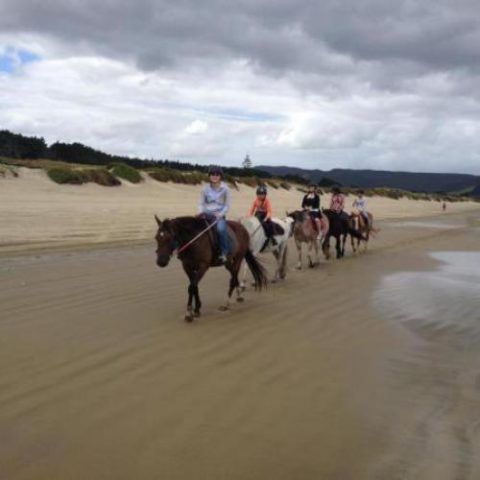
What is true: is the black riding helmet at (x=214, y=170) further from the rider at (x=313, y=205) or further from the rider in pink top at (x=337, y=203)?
the rider in pink top at (x=337, y=203)

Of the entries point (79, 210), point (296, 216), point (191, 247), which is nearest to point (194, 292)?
point (191, 247)

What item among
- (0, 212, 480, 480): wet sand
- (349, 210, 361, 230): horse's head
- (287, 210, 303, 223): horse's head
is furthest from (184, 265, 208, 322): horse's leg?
(349, 210, 361, 230): horse's head

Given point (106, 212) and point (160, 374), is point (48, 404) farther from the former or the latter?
point (106, 212)

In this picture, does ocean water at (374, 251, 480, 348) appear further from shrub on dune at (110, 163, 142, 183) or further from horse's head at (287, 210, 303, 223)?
shrub on dune at (110, 163, 142, 183)

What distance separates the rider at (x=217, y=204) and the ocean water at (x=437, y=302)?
2.71 metres

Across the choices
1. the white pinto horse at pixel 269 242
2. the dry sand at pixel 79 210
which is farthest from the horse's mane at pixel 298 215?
the dry sand at pixel 79 210

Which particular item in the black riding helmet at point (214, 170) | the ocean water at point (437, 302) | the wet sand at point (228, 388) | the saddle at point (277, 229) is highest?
the black riding helmet at point (214, 170)

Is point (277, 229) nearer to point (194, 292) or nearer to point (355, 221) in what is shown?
point (194, 292)

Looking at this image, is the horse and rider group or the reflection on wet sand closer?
the reflection on wet sand

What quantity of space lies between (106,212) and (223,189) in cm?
1394

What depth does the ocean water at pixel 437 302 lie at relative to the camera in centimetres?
842

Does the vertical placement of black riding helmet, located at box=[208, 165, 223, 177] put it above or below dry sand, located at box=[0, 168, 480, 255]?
above

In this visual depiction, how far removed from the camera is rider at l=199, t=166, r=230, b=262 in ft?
30.5

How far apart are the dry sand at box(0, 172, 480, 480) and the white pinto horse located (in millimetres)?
1503
